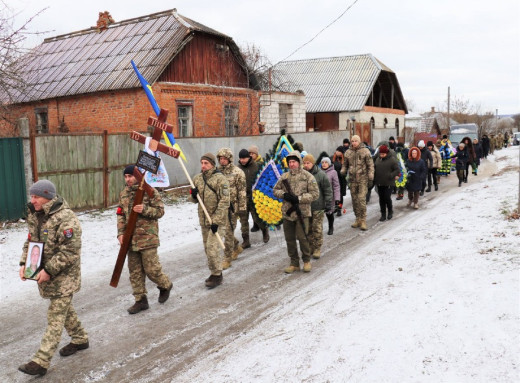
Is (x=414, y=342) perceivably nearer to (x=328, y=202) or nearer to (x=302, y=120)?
(x=328, y=202)

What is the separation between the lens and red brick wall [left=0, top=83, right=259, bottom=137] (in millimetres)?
17094

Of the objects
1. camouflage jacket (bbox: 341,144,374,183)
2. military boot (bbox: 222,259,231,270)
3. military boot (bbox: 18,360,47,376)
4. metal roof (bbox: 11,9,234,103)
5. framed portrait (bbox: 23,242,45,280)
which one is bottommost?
military boot (bbox: 18,360,47,376)

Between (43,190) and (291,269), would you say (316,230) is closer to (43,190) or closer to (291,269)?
(291,269)

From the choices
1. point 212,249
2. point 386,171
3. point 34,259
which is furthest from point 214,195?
point 386,171

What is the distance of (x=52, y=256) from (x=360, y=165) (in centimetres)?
718

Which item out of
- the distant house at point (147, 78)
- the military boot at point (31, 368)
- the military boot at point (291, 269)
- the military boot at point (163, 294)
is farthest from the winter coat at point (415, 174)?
the military boot at point (31, 368)

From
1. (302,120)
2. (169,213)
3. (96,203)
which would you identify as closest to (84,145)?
(96,203)

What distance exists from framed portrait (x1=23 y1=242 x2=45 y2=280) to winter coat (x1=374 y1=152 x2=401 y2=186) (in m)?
7.99

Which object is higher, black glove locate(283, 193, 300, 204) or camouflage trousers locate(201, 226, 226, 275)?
black glove locate(283, 193, 300, 204)

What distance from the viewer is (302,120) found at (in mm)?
26109

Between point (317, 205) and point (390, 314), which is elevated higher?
point (317, 205)

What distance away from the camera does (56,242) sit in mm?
4188

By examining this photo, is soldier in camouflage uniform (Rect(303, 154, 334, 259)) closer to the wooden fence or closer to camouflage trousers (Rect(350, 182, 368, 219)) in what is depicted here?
camouflage trousers (Rect(350, 182, 368, 219))

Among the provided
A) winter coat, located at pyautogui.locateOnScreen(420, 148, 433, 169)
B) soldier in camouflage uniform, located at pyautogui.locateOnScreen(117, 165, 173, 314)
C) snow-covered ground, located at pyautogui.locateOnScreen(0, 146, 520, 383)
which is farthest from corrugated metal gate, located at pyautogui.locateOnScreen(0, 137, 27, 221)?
winter coat, located at pyautogui.locateOnScreen(420, 148, 433, 169)
